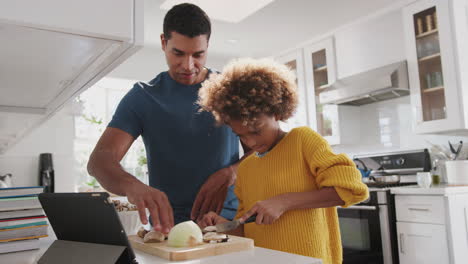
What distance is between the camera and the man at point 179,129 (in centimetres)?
116

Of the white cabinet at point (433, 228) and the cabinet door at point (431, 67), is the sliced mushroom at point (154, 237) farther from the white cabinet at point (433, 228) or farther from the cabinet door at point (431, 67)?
the cabinet door at point (431, 67)

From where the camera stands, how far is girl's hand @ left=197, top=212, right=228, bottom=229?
1068 millimetres

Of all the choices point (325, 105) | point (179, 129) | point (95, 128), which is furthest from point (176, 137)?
point (95, 128)

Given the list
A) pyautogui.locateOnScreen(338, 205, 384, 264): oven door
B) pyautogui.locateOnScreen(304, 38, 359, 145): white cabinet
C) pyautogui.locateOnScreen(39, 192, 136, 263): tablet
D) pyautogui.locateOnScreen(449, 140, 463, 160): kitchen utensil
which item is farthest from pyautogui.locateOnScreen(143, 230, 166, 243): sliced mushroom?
pyautogui.locateOnScreen(304, 38, 359, 145): white cabinet

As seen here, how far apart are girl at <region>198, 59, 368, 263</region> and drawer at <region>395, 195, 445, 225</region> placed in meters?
1.74

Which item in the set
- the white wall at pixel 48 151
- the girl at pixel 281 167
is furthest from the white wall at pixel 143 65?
the girl at pixel 281 167

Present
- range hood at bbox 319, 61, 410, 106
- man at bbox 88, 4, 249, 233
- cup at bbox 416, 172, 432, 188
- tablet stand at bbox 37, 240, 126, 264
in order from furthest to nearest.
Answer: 1. range hood at bbox 319, 61, 410, 106
2. cup at bbox 416, 172, 432, 188
3. man at bbox 88, 4, 249, 233
4. tablet stand at bbox 37, 240, 126, 264

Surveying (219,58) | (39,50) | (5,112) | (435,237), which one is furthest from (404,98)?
(39,50)

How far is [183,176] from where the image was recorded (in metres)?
1.22

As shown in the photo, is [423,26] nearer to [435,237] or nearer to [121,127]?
[435,237]

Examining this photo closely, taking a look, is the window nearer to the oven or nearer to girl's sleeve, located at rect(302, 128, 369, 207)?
the oven

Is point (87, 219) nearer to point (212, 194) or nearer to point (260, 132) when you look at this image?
point (212, 194)

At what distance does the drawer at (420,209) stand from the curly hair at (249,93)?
1.85 metres

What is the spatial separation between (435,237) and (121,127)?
223cm
